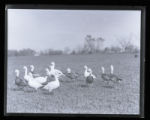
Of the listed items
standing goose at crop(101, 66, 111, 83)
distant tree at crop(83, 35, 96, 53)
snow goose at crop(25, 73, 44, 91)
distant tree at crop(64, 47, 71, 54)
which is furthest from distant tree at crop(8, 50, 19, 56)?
standing goose at crop(101, 66, 111, 83)

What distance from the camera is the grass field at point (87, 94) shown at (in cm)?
153

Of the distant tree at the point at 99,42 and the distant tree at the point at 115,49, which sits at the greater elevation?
the distant tree at the point at 99,42

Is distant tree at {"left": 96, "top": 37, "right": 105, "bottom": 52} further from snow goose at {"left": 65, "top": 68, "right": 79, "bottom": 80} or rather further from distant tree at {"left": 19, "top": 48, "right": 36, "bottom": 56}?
distant tree at {"left": 19, "top": 48, "right": 36, "bottom": 56}

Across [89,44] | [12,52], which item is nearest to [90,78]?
[89,44]

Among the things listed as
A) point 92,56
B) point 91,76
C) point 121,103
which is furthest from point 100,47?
point 121,103

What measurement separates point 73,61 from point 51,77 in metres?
0.15

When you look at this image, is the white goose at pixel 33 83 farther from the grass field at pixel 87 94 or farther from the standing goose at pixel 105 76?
the standing goose at pixel 105 76

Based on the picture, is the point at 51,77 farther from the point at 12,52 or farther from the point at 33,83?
the point at 12,52

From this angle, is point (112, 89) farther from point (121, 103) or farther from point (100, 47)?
point (100, 47)

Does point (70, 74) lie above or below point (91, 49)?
below

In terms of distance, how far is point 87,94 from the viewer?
1.54 meters

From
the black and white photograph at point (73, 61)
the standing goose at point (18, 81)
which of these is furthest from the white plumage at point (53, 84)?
the standing goose at point (18, 81)

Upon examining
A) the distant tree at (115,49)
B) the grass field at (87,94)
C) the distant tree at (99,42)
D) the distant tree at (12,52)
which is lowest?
the grass field at (87,94)

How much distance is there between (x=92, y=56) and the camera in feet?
5.08
